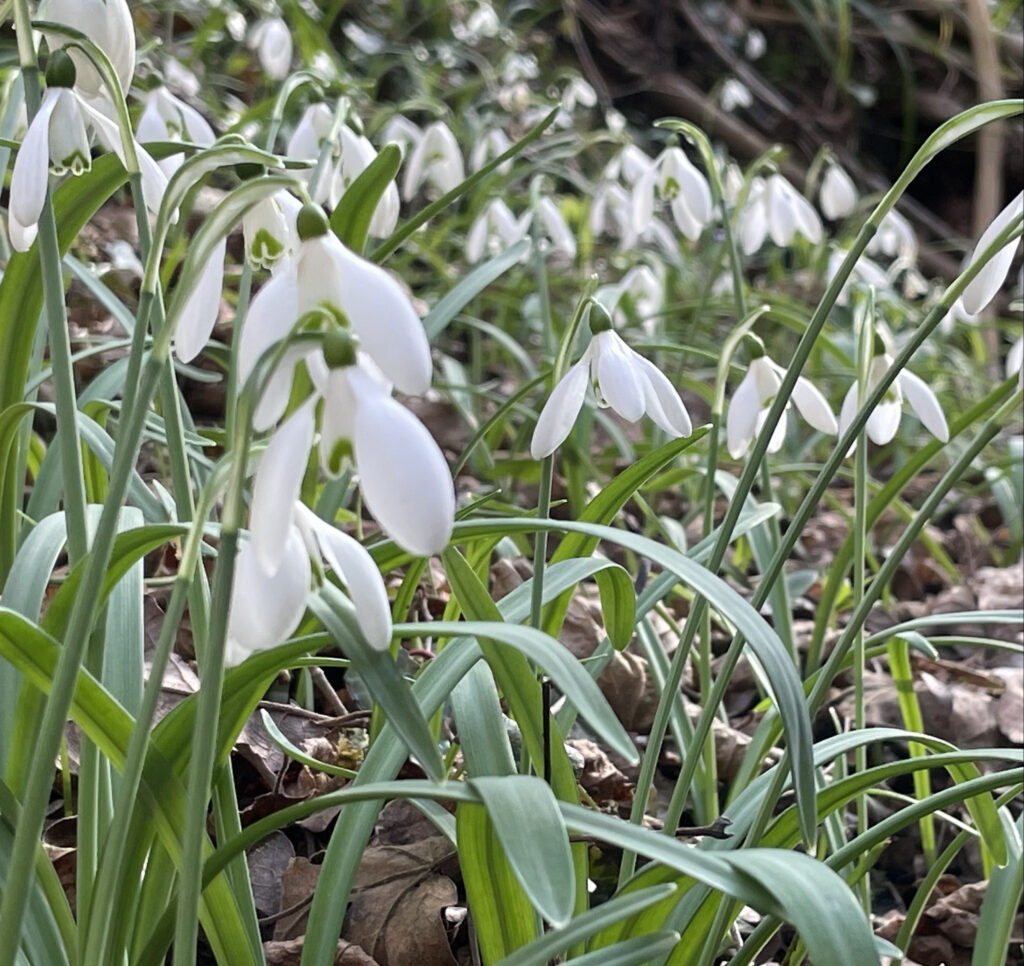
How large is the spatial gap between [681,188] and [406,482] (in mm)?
1542

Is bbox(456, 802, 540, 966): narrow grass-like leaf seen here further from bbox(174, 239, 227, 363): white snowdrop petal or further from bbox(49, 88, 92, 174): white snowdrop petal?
bbox(49, 88, 92, 174): white snowdrop petal

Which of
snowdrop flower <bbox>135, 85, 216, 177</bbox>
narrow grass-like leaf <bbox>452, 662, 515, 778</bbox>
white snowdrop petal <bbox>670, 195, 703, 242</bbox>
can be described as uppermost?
snowdrop flower <bbox>135, 85, 216, 177</bbox>

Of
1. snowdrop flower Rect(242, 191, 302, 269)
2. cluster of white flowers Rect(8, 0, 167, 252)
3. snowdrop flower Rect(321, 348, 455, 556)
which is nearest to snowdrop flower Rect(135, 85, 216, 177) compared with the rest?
cluster of white flowers Rect(8, 0, 167, 252)

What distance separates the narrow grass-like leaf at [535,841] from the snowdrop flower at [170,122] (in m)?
0.96

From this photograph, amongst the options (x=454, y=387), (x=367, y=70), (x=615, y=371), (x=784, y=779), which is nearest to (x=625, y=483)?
(x=615, y=371)

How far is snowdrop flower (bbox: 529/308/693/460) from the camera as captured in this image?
899 millimetres

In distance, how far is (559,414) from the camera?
899 mm

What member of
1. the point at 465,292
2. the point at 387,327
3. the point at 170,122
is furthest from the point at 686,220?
the point at 387,327

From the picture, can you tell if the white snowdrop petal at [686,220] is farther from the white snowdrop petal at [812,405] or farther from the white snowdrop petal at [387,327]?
the white snowdrop petal at [387,327]

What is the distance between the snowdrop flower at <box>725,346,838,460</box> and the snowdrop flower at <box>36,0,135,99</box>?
2.00 feet

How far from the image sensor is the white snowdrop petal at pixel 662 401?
0.94m

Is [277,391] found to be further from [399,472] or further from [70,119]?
[70,119]

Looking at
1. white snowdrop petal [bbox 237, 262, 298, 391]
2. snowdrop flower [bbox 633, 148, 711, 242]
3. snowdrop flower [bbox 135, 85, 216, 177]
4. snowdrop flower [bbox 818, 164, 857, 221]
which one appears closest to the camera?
white snowdrop petal [bbox 237, 262, 298, 391]

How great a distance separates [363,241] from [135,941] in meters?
0.65
